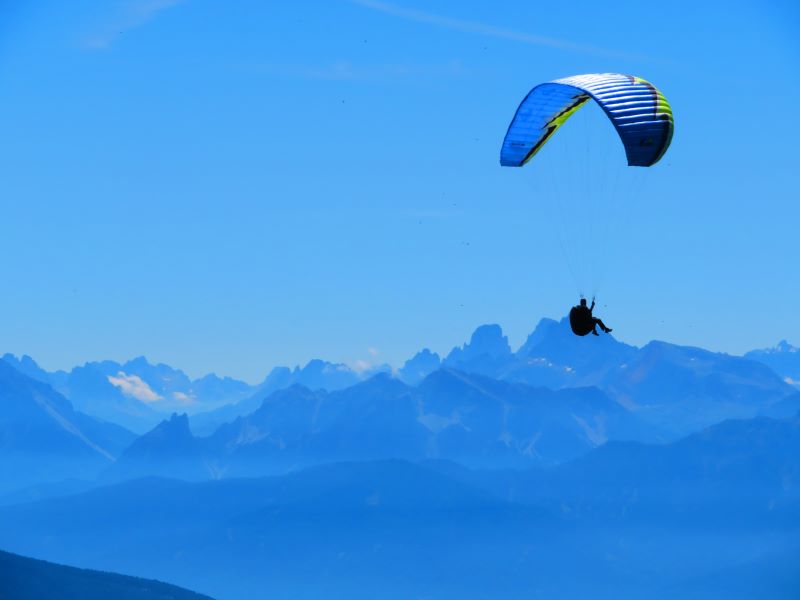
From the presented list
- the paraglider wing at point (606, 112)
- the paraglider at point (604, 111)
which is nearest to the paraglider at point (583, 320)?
the paraglider at point (604, 111)

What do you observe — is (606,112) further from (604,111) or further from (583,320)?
(583,320)

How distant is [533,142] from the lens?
68.4 m

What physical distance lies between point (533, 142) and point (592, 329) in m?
12.7

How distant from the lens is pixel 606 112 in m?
59.3

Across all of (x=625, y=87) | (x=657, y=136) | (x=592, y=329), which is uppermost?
(x=625, y=87)

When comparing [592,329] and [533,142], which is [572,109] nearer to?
[533,142]

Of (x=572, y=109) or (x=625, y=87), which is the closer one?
(x=625, y=87)

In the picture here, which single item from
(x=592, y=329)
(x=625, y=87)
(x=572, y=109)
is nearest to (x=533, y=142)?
(x=572, y=109)

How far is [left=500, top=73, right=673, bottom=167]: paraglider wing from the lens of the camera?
191 ft

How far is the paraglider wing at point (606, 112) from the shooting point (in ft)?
191

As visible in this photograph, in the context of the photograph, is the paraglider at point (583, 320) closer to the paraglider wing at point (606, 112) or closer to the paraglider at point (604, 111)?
the paraglider at point (604, 111)

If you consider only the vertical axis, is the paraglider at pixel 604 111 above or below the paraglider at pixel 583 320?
above

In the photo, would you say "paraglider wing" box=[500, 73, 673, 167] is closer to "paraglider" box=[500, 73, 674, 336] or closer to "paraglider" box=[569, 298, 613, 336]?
"paraglider" box=[500, 73, 674, 336]

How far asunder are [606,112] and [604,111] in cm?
27
